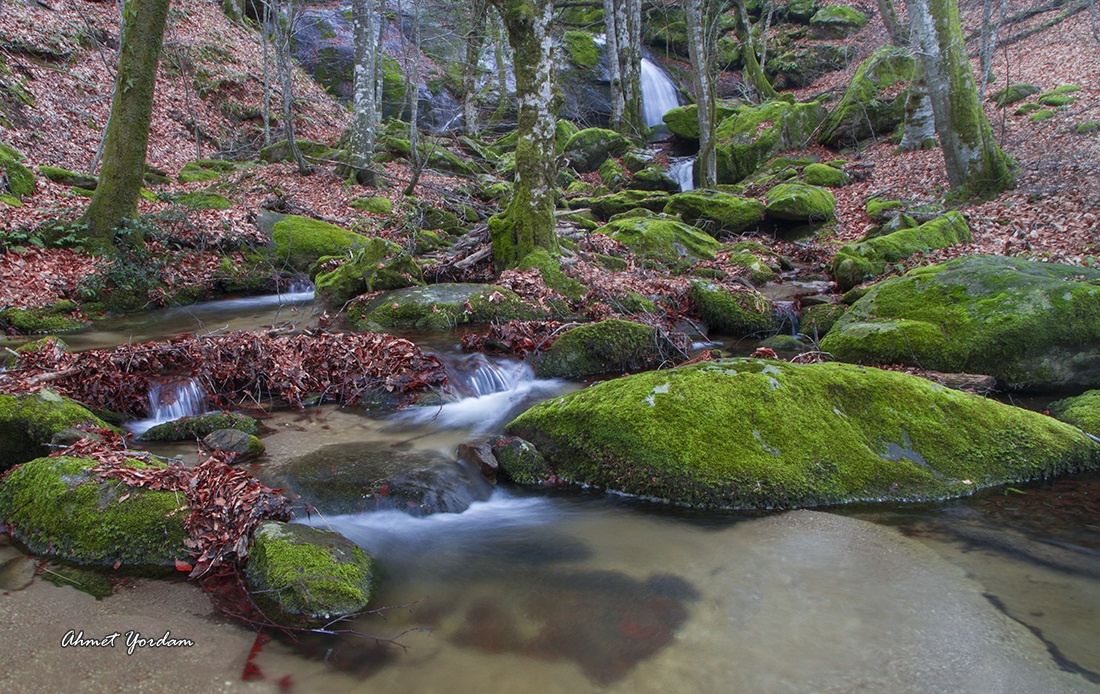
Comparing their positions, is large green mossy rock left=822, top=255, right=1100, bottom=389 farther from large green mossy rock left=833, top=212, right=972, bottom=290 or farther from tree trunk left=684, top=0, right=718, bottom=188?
tree trunk left=684, top=0, right=718, bottom=188

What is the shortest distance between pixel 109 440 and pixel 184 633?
2.44m

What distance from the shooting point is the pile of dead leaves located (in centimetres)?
623

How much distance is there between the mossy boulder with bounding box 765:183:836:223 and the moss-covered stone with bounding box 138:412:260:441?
13.0m

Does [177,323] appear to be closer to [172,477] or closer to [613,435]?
[172,477]

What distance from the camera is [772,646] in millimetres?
3150

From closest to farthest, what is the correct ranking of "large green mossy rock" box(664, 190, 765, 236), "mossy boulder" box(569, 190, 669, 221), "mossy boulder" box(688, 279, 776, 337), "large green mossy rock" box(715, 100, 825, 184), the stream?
1. the stream
2. "mossy boulder" box(688, 279, 776, 337)
3. "large green mossy rock" box(664, 190, 765, 236)
4. "mossy boulder" box(569, 190, 669, 221)
5. "large green mossy rock" box(715, 100, 825, 184)

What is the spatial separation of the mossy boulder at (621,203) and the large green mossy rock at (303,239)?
655cm

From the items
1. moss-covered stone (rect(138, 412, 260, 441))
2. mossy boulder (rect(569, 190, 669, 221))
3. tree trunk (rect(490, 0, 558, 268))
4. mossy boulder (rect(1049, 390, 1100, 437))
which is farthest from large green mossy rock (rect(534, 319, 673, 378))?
mossy boulder (rect(569, 190, 669, 221))

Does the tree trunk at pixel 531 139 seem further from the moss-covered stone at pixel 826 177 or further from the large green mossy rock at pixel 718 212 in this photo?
the moss-covered stone at pixel 826 177

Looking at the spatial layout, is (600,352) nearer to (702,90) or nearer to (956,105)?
(956,105)

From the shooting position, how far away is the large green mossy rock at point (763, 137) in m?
21.5

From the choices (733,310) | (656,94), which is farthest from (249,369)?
(656,94)

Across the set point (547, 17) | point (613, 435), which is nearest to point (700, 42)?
point (547, 17)

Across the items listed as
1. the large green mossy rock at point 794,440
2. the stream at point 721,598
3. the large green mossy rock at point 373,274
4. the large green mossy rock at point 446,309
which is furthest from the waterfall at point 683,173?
the stream at point 721,598
